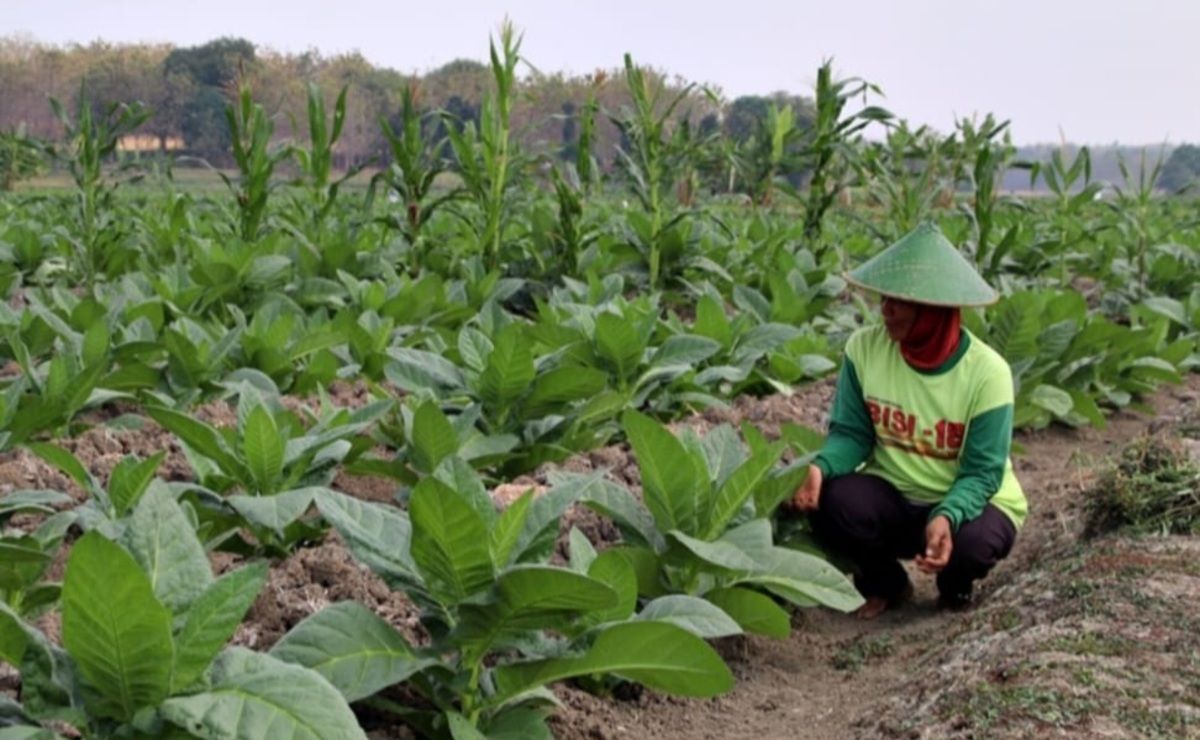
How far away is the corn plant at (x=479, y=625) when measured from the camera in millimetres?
2209

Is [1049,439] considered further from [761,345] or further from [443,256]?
[443,256]

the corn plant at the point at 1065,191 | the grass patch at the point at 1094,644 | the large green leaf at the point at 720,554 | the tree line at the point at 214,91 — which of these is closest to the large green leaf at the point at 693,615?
the large green leaf at the point at 720,554

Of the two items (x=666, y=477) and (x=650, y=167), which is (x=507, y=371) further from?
(x=650, y=167)

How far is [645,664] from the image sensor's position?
2.39 meters

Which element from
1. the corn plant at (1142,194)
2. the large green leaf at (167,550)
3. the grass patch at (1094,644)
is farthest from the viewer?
the corn plant at (1142,194)

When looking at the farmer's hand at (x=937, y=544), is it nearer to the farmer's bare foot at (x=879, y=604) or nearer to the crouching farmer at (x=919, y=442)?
the crouching farmer at (x=919, y=442)

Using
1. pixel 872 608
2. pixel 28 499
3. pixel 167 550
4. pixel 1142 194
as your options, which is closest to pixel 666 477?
pixel 872 608

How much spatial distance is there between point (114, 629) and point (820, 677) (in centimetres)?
193

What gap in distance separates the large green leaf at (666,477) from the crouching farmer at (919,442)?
24.5 inches

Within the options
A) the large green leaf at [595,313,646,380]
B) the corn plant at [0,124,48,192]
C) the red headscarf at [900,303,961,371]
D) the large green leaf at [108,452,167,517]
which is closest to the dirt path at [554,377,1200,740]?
the red headscarf at [900,303,961,371]

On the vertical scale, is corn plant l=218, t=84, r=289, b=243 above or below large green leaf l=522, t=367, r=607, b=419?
above

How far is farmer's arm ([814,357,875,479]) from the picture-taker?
3.74 m

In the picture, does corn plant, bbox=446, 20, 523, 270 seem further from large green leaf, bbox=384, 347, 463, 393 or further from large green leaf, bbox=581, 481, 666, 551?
large green leaf, bbox=581, 481, 666, 551

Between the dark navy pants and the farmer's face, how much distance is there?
0.41 metres
